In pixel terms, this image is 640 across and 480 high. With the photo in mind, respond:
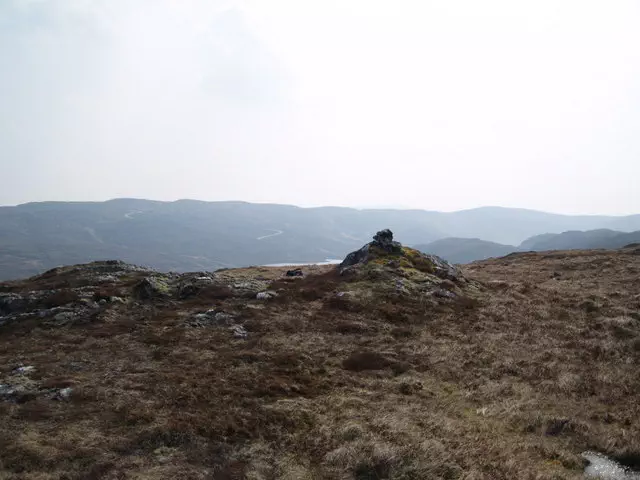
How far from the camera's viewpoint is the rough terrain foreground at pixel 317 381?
41.8 feet

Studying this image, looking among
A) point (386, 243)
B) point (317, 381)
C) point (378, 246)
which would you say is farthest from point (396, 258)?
point (317, 381)

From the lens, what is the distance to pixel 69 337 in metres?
26.7

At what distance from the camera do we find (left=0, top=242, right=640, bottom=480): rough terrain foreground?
12.8 m

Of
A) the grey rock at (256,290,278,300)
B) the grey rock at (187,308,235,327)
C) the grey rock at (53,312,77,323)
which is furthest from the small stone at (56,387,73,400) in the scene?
the grey rock at (256,290,278,300)

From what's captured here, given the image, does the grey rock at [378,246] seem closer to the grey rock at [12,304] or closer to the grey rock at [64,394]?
the grey rock at [12,304]

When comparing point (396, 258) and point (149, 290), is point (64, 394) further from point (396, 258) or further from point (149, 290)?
point (396, 258)

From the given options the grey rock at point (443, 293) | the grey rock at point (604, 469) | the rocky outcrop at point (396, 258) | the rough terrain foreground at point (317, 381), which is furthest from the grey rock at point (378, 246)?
the grey rock at point (604, 469)

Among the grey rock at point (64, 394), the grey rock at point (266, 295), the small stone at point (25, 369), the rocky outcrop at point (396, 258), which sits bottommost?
the small stone at point (25, 369)

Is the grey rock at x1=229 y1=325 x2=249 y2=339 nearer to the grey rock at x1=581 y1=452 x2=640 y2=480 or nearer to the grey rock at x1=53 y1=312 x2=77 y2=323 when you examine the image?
the grey rock at x1=53 y1=312 x2=77 y2=323

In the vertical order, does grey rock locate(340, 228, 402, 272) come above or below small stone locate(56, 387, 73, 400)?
above

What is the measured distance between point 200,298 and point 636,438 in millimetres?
29996

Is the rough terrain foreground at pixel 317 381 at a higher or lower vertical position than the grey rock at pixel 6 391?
higher

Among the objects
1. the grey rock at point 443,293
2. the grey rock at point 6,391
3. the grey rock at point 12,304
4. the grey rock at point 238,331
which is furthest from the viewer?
the grey rock at point 443,293

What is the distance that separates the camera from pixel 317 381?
63.3 ft
